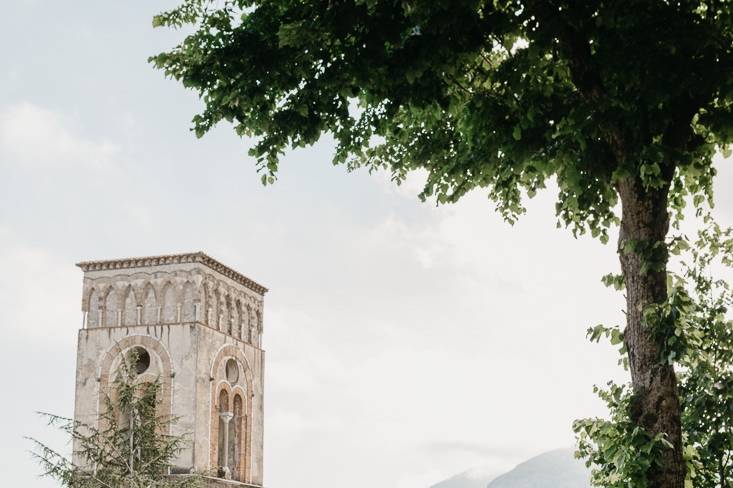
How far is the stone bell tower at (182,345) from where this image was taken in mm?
38719

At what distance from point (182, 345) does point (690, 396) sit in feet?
93.1

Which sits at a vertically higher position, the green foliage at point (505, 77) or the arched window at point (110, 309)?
the arched window at point (110, 309)

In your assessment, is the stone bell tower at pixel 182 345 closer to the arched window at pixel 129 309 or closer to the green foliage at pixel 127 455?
the arched window at pixel 129 309

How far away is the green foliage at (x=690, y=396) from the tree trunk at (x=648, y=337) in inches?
5.9

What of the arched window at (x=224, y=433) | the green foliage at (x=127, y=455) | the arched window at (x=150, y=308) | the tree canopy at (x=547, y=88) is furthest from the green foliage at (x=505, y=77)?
the arched window at (x=224, y=433)

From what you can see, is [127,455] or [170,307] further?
[170,307]

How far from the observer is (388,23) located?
10.1m

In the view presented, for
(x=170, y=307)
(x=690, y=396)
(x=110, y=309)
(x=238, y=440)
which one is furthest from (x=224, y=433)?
(x=690, y=396)

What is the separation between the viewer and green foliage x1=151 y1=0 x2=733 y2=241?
962 cm

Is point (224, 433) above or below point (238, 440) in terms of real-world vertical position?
above

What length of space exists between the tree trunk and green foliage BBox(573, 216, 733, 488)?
150 mm

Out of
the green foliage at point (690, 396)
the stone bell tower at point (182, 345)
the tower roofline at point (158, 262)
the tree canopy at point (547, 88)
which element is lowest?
the green foliage at point (690, 396)

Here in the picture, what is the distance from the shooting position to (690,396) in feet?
45.6

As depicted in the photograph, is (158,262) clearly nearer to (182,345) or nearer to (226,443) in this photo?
(182,345)
